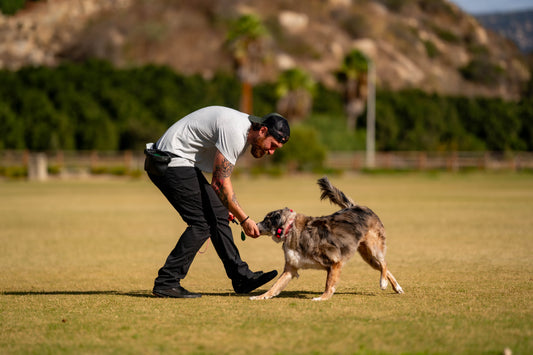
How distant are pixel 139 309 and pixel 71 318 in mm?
692

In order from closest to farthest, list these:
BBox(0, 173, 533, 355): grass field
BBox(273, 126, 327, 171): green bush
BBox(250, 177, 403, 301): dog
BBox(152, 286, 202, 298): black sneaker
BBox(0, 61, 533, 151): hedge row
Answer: BBox(0, 173, 533, 355): grass field
BBox(250, 177, 403, 301): dog
BBox(152, 286, 202, 298): black sneaker
BBox(273, 126, 327, 171): green bush
BBox(0, 61, 533, 151): hedge row

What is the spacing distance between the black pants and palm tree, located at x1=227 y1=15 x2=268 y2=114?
56195 millimetres

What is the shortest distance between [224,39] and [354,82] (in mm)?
87613

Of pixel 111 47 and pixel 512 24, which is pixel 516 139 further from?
pixel 111 47

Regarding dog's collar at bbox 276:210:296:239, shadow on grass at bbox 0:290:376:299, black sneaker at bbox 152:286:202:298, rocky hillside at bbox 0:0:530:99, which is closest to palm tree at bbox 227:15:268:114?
shadow on grass at bbox 0:290:376:299

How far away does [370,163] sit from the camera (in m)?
59.7

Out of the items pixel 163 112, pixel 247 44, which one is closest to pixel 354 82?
pixel 247 44

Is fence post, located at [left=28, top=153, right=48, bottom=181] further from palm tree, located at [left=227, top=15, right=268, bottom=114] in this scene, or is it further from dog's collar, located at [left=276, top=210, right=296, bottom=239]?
dog's collar, located at [left=276, top=210, right=296, bottom=239]

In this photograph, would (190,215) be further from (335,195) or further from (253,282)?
(335,195)

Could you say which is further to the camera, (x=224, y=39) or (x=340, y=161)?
(x=224, y=39)

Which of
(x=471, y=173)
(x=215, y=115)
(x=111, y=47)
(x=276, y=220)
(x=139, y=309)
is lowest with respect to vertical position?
(x=471, y=173)

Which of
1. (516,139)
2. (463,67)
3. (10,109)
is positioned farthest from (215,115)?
(463,67)

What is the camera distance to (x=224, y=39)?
161 meters

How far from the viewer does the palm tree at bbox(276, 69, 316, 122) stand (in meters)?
68.8
